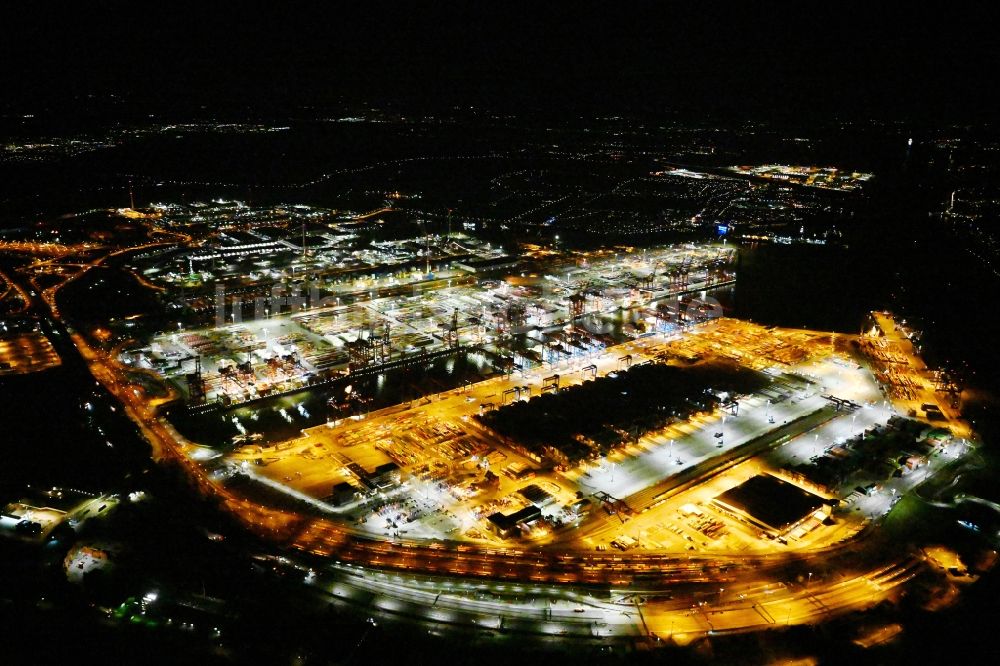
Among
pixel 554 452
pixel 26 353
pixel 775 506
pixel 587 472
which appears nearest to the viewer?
pixel 775 506

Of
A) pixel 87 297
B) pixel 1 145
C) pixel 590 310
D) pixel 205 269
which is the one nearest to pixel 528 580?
pixel 590 310

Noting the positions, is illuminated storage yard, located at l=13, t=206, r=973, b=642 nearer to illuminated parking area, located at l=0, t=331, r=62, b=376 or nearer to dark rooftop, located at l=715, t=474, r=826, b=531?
dark rooftop, located at l=715, t=474, r=826, b=531

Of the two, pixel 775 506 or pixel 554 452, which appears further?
pixel 554 452

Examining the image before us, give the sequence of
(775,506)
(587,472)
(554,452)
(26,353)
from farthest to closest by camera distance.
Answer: (26,353) → (554,452) → (587,472) → (775,506)

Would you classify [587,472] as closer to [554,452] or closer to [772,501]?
[554,452]

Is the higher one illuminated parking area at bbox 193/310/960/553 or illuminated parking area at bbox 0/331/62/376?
illuminated parking area at bbox 193/310/960/553

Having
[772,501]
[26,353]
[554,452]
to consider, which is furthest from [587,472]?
[26,353]

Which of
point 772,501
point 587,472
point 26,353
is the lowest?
point 26,353

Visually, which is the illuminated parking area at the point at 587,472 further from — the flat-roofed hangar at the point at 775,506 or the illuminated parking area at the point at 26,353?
the illuminated parking area at the point at 26,353

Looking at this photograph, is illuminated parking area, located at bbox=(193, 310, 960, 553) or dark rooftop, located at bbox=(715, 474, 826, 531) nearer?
illuminated parking area, located at bbox=(193, 310, 960, 553)

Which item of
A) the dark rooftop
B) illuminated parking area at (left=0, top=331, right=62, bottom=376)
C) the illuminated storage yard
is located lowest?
illuminated parking area at (left=0, top=331, right=62, bottom=376)

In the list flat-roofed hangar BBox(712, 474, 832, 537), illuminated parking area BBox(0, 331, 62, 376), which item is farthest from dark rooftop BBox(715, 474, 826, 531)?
illuminated parking area BBox(0, 331, 62, 376)
